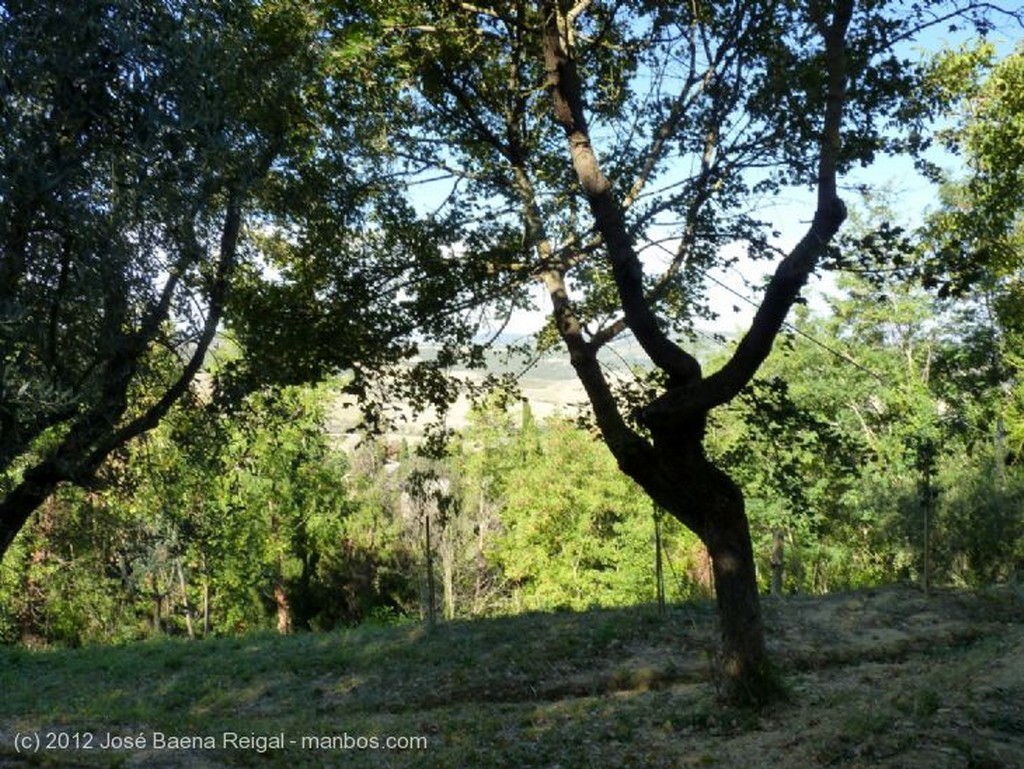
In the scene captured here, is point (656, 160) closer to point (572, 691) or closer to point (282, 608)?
point (572, 691)

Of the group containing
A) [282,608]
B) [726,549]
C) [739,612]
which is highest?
[726,549]

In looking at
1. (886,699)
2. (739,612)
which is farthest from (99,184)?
(886,699)

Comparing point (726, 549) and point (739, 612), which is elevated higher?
point (726, 549)

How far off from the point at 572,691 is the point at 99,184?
8.98 m

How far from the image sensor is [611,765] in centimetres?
728

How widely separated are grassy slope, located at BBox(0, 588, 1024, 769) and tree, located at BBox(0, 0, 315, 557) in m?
3.51

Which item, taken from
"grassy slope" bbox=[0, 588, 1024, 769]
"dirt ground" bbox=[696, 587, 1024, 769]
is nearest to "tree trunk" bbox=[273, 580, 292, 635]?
"grassy slope" bbox=[0, 588, 1024, 769]

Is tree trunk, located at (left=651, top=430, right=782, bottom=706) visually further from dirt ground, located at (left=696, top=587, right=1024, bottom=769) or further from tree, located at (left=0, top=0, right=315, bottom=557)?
tree, located at (left=0, top=0, right=315, bottom=557)

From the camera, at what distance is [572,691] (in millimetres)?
11648

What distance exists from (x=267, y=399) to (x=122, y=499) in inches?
85.7

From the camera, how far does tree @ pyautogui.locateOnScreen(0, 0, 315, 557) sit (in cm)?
491

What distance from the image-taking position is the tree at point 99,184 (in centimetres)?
491

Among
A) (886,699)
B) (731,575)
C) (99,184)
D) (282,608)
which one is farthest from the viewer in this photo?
(282,608)

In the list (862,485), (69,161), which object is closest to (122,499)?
(69,161)
